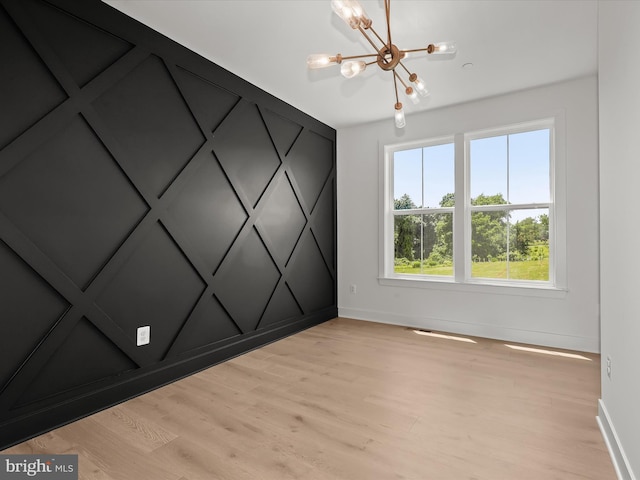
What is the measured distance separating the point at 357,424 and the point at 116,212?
2.06 meters

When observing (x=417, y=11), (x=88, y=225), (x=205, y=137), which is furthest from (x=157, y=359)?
(x=417, y=11)

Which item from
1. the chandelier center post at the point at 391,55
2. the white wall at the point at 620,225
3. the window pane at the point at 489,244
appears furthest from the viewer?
the window pane at the point at 489,244

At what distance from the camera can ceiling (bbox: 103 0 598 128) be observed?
2.29 meters

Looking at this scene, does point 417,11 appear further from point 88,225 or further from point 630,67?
point 88,225

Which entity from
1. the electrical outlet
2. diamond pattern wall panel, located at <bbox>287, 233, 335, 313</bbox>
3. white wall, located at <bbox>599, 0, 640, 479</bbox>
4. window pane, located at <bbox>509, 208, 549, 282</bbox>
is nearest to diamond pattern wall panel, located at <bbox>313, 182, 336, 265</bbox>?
diamond pattern wall panel, located at <bbox>287, 233, 335, 313</bbox>

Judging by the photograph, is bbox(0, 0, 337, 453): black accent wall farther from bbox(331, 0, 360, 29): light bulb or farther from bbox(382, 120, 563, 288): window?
bbox(382, 120, 563, 288): window

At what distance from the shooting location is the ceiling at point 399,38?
7.50 feet

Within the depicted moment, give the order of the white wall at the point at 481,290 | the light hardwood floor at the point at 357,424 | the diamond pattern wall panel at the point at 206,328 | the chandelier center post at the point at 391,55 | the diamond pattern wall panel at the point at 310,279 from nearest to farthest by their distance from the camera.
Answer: the light hardwood floor at the point at 357,424
the chandelier center post at the point at 391,55
the diamond pattern wall panel at the point at 206,328
the white wall at the point at 481,290
the diamond pattern wall panel at the point at 310,279

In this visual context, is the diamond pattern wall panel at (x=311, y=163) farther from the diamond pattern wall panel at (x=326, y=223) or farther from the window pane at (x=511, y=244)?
the window pane at (x=511, y=244)

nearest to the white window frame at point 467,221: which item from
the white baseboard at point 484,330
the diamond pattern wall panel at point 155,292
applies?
the white baseboard at point 484,330

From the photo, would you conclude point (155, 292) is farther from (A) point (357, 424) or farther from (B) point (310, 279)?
(B) point (310, 279)

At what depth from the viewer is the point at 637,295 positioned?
1329 mm

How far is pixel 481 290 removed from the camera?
375cm

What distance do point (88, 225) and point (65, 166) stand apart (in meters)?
0.37
